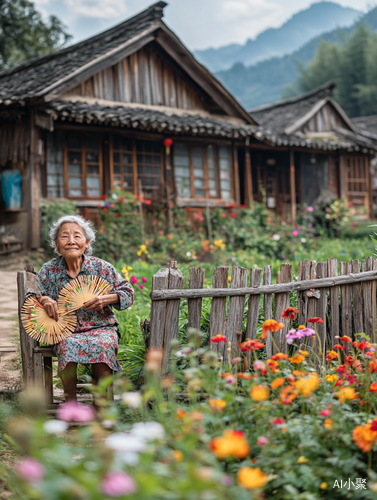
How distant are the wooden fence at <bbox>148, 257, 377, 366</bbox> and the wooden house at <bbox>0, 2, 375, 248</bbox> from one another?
6.76 metres

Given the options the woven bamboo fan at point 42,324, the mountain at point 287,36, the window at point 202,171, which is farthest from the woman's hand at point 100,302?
the mountain at point 287,36

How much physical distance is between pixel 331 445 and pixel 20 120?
9.13 metres

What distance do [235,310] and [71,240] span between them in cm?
115

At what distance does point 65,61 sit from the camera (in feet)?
35.3

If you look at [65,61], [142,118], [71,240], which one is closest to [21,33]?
[65,61]

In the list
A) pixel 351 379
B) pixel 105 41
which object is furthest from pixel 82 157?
pixel 351 379

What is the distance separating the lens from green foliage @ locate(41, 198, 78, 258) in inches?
374

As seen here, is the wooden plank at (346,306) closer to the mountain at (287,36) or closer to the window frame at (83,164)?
the window frame at (83,164)

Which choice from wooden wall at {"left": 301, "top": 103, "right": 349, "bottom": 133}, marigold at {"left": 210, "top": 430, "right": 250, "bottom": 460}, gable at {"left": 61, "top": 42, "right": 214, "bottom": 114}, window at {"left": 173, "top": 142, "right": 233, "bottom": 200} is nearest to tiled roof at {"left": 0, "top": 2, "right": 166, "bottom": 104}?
gable at {"left": 61, "top": 42, "right": 214, "bottom": 114}

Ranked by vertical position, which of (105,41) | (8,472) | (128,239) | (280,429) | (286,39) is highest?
(286,39)

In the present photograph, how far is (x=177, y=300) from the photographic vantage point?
314 cm

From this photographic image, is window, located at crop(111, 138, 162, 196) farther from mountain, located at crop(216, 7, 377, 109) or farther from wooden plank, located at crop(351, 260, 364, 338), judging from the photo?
mountain, located at crop(216, 7, 377, 109)

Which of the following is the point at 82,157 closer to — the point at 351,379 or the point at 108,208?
the point at 108,208

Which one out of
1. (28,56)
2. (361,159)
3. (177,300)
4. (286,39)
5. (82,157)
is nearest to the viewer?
(177,300)
